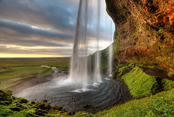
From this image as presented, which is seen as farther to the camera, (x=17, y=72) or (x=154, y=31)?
(x=17, y=72)

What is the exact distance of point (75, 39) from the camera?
36.2m

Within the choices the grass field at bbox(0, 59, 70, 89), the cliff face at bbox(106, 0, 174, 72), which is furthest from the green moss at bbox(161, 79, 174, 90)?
the grass field at bbox(0, 59, 70, 89)

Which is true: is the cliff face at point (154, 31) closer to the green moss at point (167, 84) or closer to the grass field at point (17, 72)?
the green moss at point (167, 84)

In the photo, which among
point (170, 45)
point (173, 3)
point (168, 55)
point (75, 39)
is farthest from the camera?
point (75, 39)

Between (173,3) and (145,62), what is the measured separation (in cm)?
2272

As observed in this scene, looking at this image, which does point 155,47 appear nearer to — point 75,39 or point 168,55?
point 168,55

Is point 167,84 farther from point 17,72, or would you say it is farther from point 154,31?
point 17,72

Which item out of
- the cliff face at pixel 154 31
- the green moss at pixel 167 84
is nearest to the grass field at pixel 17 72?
the green moss at pixel 167 84

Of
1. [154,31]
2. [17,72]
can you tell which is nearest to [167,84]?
[154,31]

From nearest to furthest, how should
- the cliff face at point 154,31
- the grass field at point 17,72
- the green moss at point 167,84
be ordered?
the green moss at point 167,84
the cliff face at point 154,31
the grass field at point 17,72

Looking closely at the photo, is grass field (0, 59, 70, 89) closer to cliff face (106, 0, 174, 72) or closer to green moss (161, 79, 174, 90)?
green moss (161, 79, 174, 90)

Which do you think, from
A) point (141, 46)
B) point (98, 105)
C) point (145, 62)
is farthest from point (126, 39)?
point (98, 105)

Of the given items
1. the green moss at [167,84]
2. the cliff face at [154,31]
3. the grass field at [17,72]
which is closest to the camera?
the green moss at [167,84]

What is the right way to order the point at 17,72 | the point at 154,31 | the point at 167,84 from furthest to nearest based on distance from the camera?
the point at 17,72
the point at 154,31
the point at 167,84
